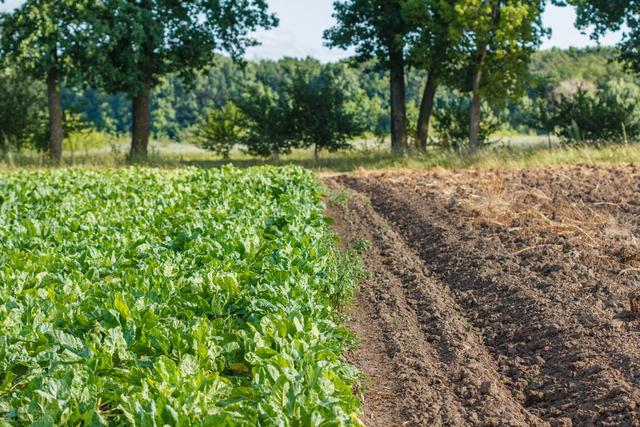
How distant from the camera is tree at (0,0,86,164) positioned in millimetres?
21516

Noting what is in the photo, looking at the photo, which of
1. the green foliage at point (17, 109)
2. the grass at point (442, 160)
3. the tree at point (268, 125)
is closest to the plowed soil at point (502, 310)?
the grass at point (442, 160)

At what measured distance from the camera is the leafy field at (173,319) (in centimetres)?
359

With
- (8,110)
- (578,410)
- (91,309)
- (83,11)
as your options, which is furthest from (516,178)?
(8,110)

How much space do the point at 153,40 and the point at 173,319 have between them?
2019 centimetres

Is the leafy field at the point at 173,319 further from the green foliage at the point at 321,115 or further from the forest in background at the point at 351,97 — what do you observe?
the green foliage at the point at 321,115

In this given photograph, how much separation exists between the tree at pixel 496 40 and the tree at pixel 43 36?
11378 millimetres

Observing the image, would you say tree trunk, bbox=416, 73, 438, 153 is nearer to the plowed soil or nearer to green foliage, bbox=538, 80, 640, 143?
green foliage, bbox=538, 80, 640, 143

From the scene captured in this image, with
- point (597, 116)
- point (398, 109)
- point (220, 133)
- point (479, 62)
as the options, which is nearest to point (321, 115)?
point (398, 109)

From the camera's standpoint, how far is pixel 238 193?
444 inches

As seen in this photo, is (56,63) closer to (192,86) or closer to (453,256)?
(192,86)

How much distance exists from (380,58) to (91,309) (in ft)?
71.1

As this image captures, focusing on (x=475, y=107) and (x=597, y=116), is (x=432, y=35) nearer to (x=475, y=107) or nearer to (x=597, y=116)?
(x=475, y=107)

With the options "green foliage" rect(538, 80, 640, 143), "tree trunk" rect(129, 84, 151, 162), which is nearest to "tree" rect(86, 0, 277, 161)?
"tree trunk" rect(129, 84, 151, 162)

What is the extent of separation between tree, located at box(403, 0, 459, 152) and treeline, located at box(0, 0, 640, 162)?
5 centimetres
